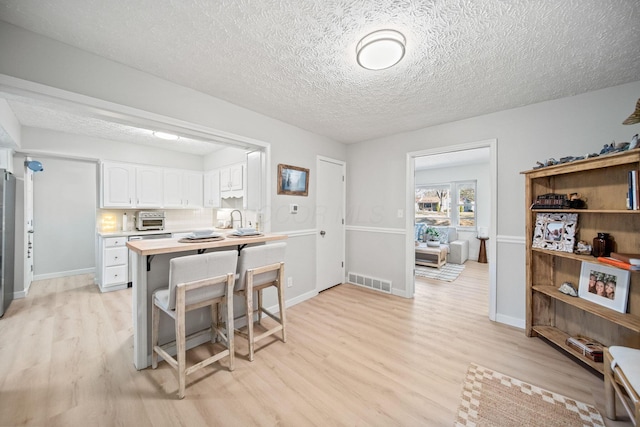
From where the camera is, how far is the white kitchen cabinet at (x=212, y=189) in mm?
4738


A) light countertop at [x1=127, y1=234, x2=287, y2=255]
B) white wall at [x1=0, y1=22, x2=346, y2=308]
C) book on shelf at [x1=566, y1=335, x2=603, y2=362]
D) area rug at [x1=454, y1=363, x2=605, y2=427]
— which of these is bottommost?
area rug at [x1=454, y1=363, x2=605, y2=427]

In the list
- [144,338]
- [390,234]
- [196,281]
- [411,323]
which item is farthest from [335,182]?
[144,338]

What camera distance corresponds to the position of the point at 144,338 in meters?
1.91

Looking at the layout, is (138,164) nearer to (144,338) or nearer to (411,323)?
(144,338)

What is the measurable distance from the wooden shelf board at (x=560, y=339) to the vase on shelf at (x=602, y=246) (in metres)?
0.84

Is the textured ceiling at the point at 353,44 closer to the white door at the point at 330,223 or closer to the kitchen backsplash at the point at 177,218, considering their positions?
the white door at the point at 330,223

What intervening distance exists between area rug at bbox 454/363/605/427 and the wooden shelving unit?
0.56 m

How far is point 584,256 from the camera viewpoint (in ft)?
6.47

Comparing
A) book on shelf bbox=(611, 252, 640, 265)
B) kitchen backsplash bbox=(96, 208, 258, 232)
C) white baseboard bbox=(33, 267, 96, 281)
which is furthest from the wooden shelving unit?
white baseboard bbox=(33, 267, 96, 281)

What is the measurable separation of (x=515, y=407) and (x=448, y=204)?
19.0ft

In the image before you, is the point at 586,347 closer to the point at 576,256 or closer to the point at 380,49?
the point at 576,256

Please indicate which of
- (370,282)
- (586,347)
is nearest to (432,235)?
(370,282)

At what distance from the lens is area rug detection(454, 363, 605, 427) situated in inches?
57.1

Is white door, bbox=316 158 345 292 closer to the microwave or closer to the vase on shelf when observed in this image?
the vase on shelf
